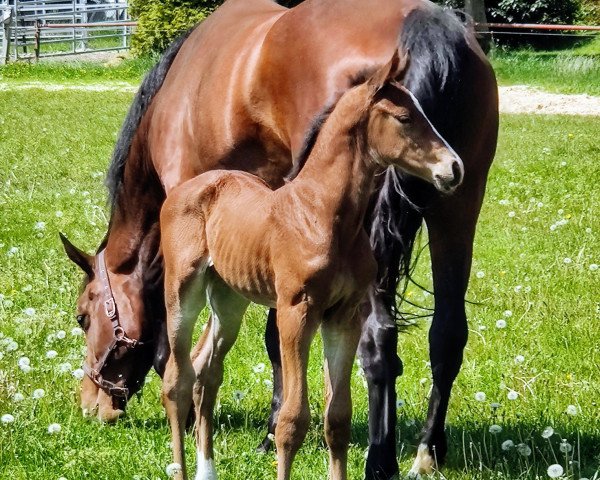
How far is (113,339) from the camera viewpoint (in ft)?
16.0

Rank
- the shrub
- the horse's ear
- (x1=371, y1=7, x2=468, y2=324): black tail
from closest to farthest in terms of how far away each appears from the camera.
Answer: (x1=371, y1=7, x2=468, y2=324): black tail, the horse's ear, the shrub

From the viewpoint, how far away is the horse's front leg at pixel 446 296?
4129 mm

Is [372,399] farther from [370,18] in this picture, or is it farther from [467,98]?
[370,18]

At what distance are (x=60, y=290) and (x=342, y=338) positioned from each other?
11.8 feet

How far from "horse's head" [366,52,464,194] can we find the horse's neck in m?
0.10

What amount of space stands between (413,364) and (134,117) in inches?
76.7

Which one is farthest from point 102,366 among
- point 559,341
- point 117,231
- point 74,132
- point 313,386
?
point 74,132

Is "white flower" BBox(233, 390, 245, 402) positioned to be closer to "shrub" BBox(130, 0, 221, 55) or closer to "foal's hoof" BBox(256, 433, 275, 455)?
"foal's hoof" BBox(256, 433, 275, 455)

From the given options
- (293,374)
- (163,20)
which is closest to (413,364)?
(293,374)

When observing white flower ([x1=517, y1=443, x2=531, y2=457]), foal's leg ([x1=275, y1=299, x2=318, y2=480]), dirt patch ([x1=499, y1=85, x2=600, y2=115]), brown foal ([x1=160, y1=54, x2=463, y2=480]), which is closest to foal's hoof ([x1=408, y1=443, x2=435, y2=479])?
white flower ([x1=517, y1=443, x2=531, y2=457])

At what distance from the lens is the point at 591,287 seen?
657 cm

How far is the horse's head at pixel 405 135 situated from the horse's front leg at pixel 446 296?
1.22 m

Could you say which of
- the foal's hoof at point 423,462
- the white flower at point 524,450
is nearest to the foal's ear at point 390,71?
the white flower at point 524,450

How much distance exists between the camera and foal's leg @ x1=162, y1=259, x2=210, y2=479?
346 centimetres
